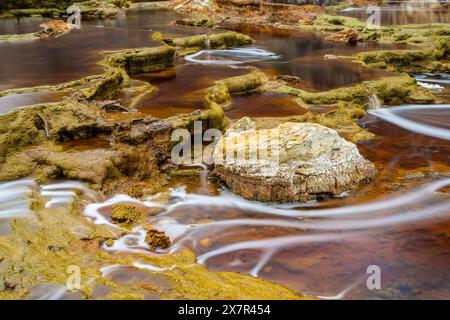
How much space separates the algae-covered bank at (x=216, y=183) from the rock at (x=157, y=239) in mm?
14

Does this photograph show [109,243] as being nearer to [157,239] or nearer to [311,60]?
[157,239]

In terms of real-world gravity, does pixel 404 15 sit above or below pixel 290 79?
above

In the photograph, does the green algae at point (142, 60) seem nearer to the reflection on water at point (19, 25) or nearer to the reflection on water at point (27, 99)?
the reflection on water at point (27, 99)

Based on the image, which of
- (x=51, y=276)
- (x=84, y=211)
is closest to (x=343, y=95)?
(x=84, y=211)

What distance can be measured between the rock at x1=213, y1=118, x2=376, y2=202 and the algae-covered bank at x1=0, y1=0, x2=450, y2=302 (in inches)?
0.9

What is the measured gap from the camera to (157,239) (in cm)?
586

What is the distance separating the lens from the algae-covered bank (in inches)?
200

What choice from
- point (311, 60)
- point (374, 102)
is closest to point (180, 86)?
point (374, 102)

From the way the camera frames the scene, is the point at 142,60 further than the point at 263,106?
Yes

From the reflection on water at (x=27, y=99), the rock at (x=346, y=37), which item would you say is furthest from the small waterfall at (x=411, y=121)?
the rock at (x=346, y=37)

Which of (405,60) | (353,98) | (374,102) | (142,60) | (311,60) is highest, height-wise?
(142,60)

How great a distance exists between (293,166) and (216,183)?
1.38 metres

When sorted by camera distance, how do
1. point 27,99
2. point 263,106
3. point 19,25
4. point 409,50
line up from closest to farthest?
1. point 27,99
2. point 263,106
3. point 409,50
4. point 19,25

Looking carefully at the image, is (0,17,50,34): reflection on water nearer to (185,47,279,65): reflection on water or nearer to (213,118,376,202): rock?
(185,47,279,65): reflection on water
